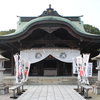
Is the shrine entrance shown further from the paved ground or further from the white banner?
the paved ground

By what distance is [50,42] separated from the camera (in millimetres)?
13875

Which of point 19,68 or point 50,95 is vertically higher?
point 19,68

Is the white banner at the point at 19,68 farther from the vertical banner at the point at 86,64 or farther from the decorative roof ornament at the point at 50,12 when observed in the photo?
the decorative roof ornament at the point at 50,12

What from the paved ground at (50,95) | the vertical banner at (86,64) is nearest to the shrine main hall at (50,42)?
the vertical banner at (86,64)

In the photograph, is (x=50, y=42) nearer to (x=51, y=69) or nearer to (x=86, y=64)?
(x=51, y=69)

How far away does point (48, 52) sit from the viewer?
13523 millimetres

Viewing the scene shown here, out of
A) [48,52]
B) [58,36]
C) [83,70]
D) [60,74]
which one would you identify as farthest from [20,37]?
[83,70]

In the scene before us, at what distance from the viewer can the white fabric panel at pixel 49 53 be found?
13500 mm

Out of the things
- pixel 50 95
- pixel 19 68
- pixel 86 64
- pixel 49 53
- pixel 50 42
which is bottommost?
pixel 50 95

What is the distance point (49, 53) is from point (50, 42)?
1.03 meters

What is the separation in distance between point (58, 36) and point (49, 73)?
362cm

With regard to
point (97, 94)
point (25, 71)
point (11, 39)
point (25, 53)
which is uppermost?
point (11, 39)

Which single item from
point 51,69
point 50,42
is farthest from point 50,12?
point 51,69

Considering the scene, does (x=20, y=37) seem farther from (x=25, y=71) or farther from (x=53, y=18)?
(x=25, y=71)
